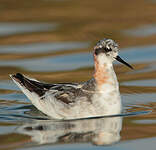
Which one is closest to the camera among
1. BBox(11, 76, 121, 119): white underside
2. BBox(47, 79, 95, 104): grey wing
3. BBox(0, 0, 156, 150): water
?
BBox(0, 0, 156, 150): water

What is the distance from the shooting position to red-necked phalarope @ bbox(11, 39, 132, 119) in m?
11.1

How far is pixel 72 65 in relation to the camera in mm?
16141

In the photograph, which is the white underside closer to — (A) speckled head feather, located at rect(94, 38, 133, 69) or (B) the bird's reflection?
(B) the bird's reflection

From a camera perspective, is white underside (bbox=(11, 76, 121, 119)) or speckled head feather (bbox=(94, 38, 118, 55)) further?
speckled head feather (bbox=(94, 38, 118, 55))

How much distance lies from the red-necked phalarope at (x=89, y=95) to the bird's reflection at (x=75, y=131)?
0.20 metres

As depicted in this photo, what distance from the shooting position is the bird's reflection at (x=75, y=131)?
32.3ft

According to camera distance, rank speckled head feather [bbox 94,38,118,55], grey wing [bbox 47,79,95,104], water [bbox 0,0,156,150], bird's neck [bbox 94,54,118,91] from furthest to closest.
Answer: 1. speckled head feather [bbox 94,38,118,55]
2. bird's neck [bbox 94,54,118,91]
3. grey wing [bbox 47,79,95,104]
4. water [bbox 0,0,156,150]

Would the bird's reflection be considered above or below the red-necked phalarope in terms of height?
below

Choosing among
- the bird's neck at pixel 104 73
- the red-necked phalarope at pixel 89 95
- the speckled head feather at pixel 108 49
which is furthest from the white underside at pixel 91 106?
the speckled head feather at pixel 108 49

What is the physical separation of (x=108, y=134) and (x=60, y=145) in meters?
1.08

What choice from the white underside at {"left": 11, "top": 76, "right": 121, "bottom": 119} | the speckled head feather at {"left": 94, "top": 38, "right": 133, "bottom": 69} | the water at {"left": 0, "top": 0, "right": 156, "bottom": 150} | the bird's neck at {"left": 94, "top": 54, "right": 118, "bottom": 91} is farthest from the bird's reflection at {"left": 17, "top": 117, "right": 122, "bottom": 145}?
the speckled head feather at {"left": 94, "top": 38, "right": 133, "bottom": 69}

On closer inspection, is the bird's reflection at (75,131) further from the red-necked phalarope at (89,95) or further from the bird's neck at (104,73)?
the bird's neck at (104,73)

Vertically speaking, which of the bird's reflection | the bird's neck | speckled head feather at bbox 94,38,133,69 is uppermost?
speckled head feather at bbox 94,38,133,69

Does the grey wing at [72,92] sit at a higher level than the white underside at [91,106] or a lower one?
higher
